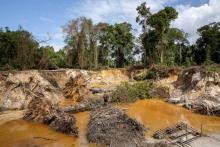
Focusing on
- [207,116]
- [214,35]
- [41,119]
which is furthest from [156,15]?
[41,119]

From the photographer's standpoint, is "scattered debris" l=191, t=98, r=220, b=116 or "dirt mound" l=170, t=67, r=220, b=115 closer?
"scattered debris" l=191, t=98, r=220, b=116

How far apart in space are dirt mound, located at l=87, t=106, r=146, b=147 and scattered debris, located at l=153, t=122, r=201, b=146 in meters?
0.94

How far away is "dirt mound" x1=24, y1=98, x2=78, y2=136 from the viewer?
1383cm

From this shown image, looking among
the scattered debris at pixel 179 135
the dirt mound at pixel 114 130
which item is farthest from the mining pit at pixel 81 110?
the scattered debris at pixel 179 135

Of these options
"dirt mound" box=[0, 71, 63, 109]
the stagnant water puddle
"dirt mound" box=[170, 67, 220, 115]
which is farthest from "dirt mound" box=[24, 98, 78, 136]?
"dirt mound" box=[170, 67, 220, 115]

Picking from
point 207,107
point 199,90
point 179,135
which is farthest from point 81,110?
point 199,90

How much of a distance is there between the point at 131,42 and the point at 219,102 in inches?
1189

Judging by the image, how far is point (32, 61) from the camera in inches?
1383

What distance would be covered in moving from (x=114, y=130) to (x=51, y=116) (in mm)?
4017

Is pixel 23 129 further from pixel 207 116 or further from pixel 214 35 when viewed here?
pixel 214 35

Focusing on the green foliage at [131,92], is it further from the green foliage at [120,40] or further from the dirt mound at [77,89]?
the green foliage at [120,40]

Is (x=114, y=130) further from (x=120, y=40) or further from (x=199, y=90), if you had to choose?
(x=120, y=40)

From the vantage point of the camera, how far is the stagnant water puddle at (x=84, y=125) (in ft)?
42.2

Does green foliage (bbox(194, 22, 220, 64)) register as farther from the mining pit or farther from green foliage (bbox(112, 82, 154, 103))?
green foliage (bbox(112, 82, 154, 103))
